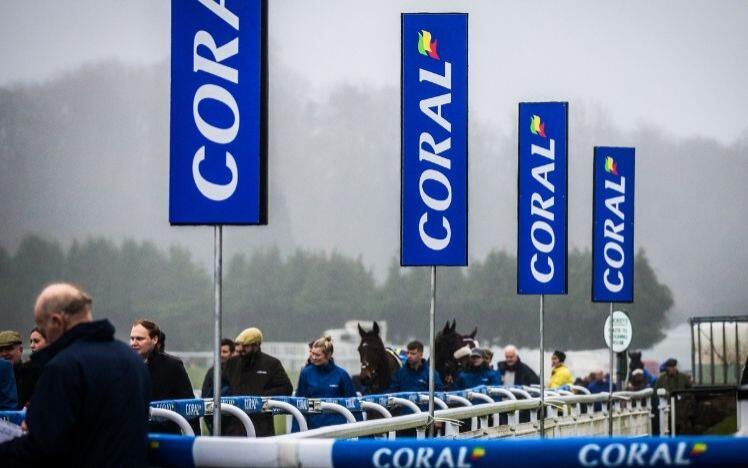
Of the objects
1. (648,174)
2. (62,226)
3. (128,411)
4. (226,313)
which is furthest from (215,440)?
(648,174)

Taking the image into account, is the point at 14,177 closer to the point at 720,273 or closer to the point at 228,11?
the point at 720,273

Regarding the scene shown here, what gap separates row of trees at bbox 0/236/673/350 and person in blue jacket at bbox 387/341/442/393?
46721mm

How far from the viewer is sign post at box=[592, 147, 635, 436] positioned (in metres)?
18.5

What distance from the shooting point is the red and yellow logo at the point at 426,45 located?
440 inches

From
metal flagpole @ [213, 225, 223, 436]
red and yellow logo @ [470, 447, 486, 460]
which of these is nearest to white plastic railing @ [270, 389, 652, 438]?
metal flagpole @ [213, 225, 223, 436]

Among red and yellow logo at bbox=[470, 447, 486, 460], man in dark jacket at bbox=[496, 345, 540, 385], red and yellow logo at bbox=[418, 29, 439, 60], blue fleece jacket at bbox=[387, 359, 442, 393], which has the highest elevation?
red and yellow logo at bbox=[418, 29, 439, 60]

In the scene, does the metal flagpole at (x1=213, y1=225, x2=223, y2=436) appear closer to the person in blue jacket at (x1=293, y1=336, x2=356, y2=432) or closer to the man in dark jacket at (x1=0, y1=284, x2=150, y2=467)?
the man in dark jacket at (x1=0, y1=284, x2=150, y2=467)

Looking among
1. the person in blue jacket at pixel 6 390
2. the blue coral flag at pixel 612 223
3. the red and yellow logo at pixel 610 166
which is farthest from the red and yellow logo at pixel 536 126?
the person in blue jacket at pixel 6 390

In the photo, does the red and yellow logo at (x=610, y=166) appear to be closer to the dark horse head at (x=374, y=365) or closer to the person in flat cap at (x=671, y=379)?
the dark horse head at (x=374, y=365)

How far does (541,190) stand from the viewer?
15.2 meters

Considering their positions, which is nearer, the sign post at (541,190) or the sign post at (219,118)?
the sign post at (219,118)

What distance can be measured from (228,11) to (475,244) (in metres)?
59.1

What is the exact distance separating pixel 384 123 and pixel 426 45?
5997cm

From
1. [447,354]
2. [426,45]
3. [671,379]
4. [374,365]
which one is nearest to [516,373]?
[671,379]
